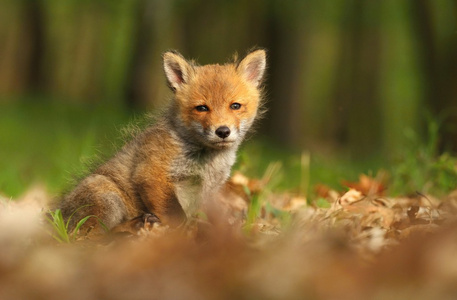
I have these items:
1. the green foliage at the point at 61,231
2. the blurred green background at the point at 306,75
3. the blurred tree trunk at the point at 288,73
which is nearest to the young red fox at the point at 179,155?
the green foliage at the point at 61,231

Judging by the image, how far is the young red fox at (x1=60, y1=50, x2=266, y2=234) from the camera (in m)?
5.12

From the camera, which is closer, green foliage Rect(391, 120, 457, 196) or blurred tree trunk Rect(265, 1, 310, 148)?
green foliage Rect(391, 120, 457, 196)

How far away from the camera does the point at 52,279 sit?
2492mm

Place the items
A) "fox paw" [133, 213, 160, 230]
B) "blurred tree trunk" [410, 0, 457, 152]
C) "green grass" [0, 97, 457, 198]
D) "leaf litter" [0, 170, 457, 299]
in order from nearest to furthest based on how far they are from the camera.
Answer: "leaf litter" [0, 170, 457, 299], "fox paw" [133, 213, 160, 230], "green grass" [0, 97, 457, 198], "blurred tree trunk" [410, 0, 457, 152]

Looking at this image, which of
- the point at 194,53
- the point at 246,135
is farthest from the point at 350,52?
the point at 246,135

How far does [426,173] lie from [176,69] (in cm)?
295

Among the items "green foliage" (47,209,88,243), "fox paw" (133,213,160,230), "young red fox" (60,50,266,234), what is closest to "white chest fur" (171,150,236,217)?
"young red fox" (60,50,266,234)

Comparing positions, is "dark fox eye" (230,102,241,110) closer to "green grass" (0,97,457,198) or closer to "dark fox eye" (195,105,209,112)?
"dark fox eye" (195,105,209,112)

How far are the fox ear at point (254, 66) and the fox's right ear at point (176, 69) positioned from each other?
0.47 metres

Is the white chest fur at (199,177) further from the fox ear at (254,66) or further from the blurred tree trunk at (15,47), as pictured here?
the blurred tree trunk at (15,47)

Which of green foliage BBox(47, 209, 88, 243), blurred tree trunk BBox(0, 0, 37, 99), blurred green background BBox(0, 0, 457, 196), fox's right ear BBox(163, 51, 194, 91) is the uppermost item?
fox's right ear BBox(163, 51, 194, 91)

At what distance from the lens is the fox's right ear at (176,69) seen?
5.83 metres

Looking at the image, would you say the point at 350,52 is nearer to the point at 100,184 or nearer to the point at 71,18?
the point at 71,18

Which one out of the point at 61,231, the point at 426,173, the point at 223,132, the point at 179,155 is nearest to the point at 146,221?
the point at 61,231
